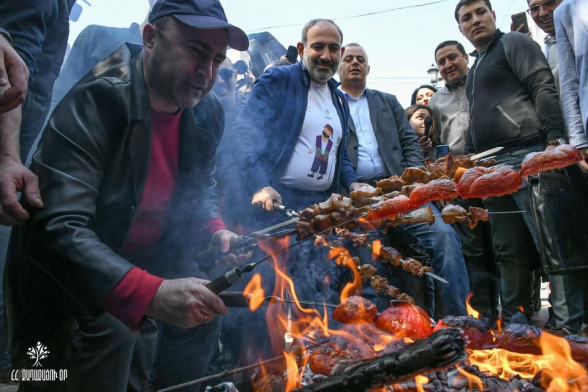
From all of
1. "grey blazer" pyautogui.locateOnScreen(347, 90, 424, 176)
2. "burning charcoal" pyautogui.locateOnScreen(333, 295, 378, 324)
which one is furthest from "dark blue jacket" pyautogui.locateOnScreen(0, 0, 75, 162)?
"grey blazer" pyautogui.locateOnScreen(347, 90, 424, 176)

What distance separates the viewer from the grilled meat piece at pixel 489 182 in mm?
2205

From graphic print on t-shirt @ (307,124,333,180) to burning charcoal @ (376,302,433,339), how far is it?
1.95 metres

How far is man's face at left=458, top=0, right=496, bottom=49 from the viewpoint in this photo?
5055 millimetres

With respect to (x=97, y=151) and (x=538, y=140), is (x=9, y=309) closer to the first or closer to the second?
(x=97, y=151)

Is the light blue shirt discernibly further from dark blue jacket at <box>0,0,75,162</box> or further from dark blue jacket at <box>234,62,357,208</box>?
dark blue jacket at <box>0,0,75,162</box>

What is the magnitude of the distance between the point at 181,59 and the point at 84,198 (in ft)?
3.67

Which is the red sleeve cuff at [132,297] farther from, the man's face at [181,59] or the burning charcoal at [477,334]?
the burning charcoal at [477,334]

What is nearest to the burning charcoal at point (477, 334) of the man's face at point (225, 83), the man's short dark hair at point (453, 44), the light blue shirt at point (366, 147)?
the light blue shirt at point (366, 147)

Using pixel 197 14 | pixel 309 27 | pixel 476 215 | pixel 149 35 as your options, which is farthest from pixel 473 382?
pixel 309 27

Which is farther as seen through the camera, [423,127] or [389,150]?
[423,127]

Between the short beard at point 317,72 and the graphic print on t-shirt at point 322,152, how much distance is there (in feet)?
2.00

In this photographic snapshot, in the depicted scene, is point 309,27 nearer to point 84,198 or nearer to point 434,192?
point 434,192

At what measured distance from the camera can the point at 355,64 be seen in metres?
5.66

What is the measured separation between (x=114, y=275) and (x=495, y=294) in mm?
5099
